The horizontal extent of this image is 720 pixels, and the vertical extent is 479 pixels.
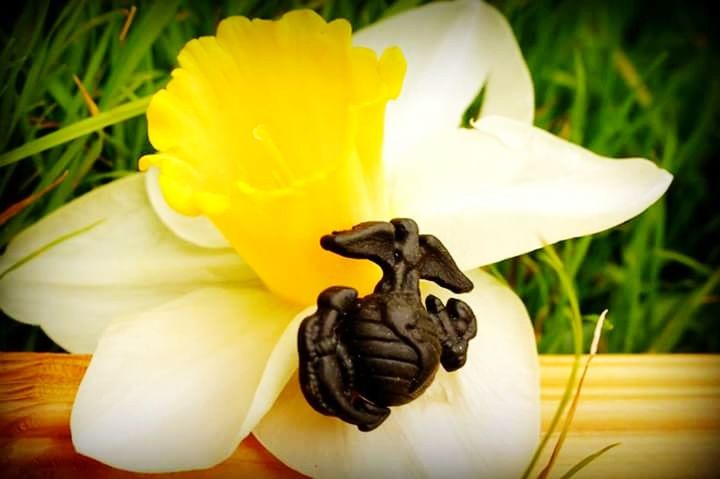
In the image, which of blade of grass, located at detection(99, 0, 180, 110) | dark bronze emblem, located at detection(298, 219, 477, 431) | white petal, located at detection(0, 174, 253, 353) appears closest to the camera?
dark bronze emblem, located at detection(298, 219, 477, 431)

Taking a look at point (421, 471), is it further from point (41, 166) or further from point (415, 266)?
point (41, 166)

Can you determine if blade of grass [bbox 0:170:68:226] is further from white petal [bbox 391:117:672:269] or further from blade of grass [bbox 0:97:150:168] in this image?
white petal [bbox 391:117:672:269]

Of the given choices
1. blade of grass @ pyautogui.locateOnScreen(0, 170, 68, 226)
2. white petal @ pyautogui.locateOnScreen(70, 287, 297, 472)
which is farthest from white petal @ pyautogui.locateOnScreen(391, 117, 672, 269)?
blade of grass @ pyautogui.locateOnScreen(0, 170, 68, 226)

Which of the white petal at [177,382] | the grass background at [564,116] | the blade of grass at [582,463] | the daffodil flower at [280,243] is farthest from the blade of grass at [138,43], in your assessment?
the blade of grass at [582,463]

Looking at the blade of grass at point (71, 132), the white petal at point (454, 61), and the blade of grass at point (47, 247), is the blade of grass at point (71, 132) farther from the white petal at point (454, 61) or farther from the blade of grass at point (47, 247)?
the white petal at point (454, 61)

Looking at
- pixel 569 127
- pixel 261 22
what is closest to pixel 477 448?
pixel 261 22

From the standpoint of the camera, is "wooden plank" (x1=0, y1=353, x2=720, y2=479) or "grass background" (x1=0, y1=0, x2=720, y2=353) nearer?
"wooden plank" (x1=0, y1=353, x2=720, y2=479)

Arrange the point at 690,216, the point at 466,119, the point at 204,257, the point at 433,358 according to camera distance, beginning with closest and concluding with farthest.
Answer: the point at 433,358 < the point at 204,257 < the point at 466,119 < the point at 690,216
